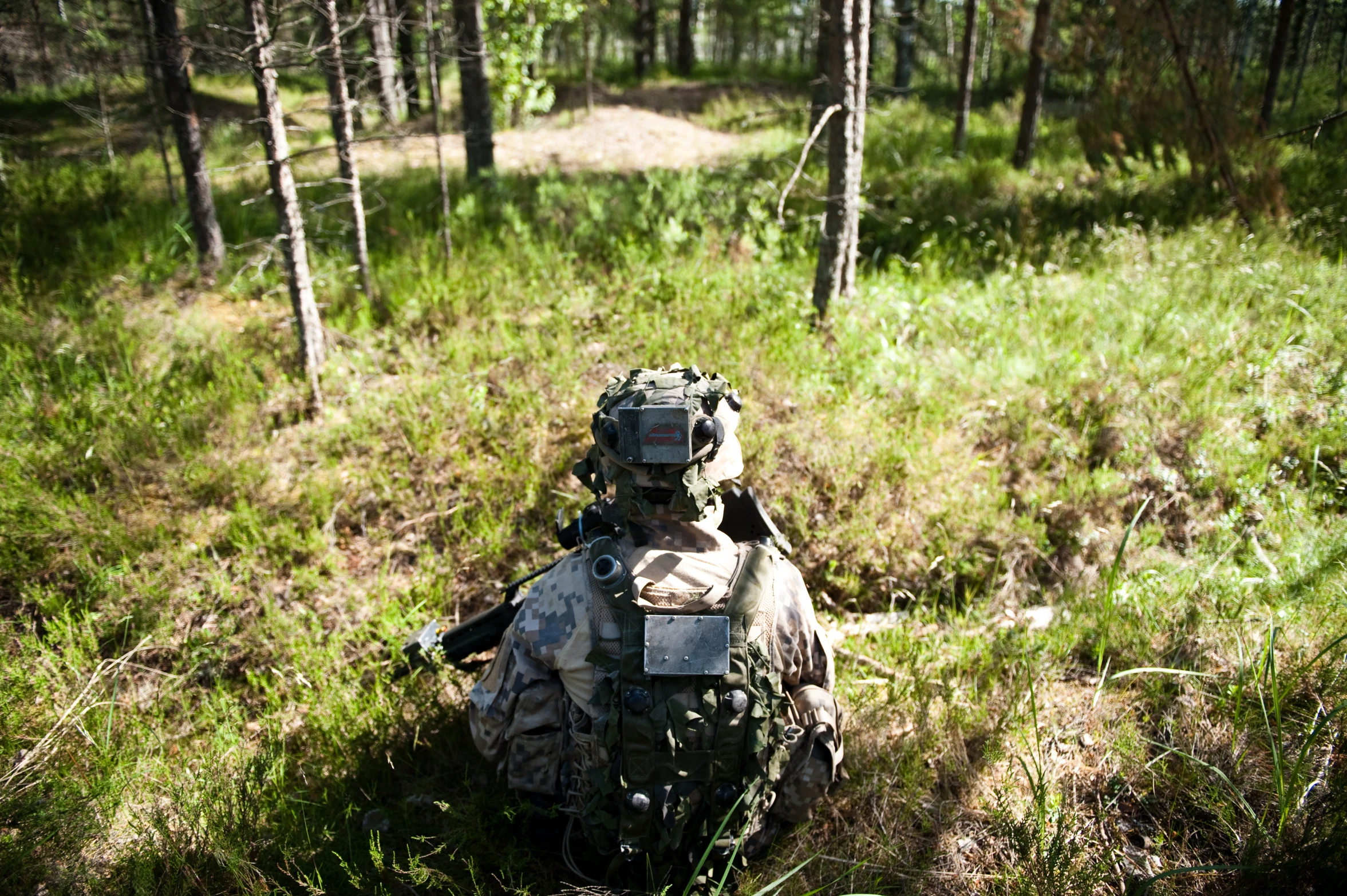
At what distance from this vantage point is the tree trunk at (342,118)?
18.7 ft

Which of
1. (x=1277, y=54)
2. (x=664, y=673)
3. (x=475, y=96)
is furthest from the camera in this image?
(x=1277, y=54)

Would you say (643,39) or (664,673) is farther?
(643,39)

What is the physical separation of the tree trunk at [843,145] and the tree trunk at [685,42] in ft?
48.5

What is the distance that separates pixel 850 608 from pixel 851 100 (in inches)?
148

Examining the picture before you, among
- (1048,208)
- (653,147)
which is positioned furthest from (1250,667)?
(653,147)

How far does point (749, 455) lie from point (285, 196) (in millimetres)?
3833

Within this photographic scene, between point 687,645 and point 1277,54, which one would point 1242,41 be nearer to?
point 1277,54

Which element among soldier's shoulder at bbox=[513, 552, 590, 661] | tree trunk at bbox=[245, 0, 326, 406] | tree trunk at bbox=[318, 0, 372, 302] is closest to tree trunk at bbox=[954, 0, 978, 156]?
tree trunk at bbox=[318, 0, 372, 302]

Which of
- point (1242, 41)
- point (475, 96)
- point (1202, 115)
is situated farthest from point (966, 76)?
point (475, 96)

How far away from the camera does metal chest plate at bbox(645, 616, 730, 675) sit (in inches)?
96.6

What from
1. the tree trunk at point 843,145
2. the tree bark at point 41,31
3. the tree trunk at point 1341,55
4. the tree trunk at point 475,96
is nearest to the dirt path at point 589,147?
the tree trunk at point 475,96

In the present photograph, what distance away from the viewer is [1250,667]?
3.38m

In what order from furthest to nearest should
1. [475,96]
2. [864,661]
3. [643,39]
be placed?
[643,39]
[475,96]
[864,661]

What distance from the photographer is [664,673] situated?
244 cm
